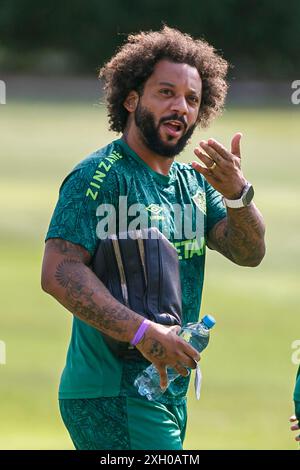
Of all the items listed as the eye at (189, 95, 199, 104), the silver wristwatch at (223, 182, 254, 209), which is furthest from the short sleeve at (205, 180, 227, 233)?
the eye at (189, 95, 199, 104)

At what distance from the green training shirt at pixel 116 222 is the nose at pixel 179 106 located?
0.28 m

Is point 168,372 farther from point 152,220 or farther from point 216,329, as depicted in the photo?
point 216,329

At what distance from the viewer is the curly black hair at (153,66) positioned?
664cm

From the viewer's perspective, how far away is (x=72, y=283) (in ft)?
19.9

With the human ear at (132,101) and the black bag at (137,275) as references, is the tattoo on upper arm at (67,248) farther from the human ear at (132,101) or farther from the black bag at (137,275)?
the human ear at (132,101)

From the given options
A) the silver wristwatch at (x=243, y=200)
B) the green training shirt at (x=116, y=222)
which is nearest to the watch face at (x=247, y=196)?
the silver wristwatch at (x=243, y=200)

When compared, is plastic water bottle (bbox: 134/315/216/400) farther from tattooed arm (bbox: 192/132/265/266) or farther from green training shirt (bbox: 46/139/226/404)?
tattooed arm (bbox: 192/132/265/266)

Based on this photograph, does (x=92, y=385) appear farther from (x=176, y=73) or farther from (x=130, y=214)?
(x=176, y=73)

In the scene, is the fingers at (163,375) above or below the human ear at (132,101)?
below

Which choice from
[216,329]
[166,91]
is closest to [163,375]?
[166,91]

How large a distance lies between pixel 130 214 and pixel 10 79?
36588mm

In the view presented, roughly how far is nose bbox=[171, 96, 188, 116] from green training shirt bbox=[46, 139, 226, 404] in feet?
0.90

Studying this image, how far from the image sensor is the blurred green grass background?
9984 millimetres

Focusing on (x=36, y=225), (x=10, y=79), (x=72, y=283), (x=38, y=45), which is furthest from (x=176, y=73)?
(x=38, y=45)
